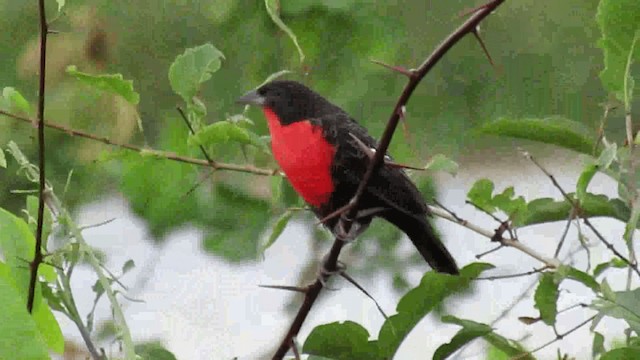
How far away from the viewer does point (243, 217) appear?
1410mm

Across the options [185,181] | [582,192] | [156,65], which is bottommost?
[156,65]

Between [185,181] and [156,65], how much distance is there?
5.69 ft

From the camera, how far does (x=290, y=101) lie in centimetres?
127

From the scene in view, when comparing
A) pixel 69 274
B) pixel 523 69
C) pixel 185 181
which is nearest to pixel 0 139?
pixel 185 181

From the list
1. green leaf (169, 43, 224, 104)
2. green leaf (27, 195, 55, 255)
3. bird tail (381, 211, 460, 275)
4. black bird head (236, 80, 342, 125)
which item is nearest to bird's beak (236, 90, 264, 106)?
black bird head (236, 80, 342, 125)

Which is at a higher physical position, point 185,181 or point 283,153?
point 283,153

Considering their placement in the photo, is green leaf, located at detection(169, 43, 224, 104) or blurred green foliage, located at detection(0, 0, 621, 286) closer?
green leaf, located at detection(169, 43, 224, 104)

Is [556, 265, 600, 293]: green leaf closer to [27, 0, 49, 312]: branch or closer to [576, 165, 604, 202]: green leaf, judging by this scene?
[576, 165, 604, 202]: green leaf

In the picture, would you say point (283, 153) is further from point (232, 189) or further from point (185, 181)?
point (232, 189)

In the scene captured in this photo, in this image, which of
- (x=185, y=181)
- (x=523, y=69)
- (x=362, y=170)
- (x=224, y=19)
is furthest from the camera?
(x=523, y=69)

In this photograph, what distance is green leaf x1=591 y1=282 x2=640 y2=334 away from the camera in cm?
62

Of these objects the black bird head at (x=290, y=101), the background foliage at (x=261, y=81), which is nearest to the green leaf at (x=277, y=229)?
the background foliage at (x=261, y=81)

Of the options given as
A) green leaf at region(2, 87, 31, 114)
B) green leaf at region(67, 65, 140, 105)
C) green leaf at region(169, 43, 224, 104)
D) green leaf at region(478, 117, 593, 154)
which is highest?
green leaf at region(478, 117, 593, 154)

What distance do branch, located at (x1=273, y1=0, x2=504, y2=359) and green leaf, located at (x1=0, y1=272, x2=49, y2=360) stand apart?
0.48ft
